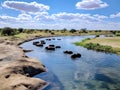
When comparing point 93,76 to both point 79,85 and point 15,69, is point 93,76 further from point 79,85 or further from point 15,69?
point 15,69

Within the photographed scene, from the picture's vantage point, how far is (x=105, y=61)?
5581 cm

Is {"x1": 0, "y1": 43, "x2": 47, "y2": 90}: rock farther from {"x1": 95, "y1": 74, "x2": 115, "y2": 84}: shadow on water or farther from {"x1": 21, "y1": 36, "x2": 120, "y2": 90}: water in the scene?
{"x1": 95, "y1": 74, "x2": 115, "y2": 84}: shadow on water

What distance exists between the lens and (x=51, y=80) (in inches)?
1421

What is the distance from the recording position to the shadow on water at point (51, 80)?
105 ft

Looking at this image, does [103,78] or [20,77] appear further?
[103,78]

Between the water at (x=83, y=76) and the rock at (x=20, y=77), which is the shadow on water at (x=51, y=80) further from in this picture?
the rock at (x=20, y=77)

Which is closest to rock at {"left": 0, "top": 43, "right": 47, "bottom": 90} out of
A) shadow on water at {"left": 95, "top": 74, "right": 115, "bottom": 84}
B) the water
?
the water

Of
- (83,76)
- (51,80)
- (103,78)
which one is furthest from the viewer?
(83,76)

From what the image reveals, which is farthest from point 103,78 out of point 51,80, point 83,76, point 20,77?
point 20,77

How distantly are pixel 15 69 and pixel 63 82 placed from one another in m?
8.12

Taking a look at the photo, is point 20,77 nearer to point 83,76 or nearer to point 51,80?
point 51,80

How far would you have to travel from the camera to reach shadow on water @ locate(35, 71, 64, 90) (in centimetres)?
3213

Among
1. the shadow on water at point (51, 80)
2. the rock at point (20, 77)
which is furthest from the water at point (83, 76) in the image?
the rock at point (20, 77)

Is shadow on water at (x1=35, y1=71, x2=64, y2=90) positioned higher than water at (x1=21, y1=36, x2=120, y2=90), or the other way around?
shadow on water at (x1=35, y1=71, x2=64, y2=90)
